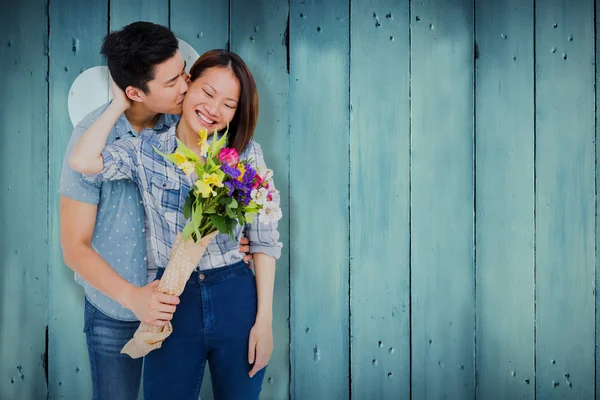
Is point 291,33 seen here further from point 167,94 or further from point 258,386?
point 258,386

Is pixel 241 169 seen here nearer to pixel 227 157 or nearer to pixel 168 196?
pixel 227 157

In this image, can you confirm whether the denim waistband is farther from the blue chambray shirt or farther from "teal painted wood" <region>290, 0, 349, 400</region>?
"teal painted wood" <region>290, 0, 349, 400</region>

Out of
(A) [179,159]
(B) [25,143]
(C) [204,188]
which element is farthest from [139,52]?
(B) [25,143]

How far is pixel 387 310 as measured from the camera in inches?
79.0

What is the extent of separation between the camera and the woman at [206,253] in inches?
54.9

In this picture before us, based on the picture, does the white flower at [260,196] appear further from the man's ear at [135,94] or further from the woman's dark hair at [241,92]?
the man's ear at [135,94]

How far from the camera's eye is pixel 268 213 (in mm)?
1412

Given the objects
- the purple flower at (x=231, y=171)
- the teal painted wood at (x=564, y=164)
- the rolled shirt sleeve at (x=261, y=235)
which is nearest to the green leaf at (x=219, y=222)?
the purple flower at (x=231, y=171)

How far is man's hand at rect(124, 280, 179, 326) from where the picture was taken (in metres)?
1.34

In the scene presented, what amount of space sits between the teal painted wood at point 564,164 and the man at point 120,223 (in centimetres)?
116

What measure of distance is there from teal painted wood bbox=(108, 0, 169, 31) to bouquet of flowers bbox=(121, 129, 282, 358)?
79cm

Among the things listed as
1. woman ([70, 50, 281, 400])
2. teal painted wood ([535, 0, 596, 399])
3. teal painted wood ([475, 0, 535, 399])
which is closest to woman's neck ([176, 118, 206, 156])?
woman ([70, 50, 281, 400])

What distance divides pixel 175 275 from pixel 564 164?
1450 millimetres

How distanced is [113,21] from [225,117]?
0.72 m
